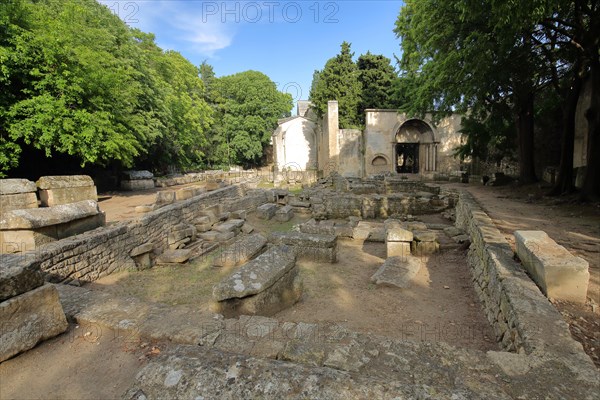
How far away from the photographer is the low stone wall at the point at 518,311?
2.25 meters

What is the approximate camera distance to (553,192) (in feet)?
32.2

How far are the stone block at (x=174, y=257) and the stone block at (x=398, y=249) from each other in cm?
507

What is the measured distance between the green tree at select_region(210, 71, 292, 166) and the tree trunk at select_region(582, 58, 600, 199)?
108 feet

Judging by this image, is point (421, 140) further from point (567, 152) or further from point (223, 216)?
point (223, 216)

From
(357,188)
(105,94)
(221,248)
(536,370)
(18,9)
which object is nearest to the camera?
(536,370)

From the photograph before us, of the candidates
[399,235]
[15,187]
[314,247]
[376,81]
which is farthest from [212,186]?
[376,81]

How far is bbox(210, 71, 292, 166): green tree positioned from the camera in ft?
123

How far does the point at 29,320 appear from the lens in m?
2.62

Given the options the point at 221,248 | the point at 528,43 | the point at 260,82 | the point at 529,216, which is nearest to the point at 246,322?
the point at 221,248

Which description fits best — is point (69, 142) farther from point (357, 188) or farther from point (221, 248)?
point (357, 188)

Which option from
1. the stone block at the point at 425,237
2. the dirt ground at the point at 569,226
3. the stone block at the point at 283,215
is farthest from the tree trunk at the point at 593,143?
the stone block at the point at 283,215

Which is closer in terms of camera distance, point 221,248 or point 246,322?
point 246,322

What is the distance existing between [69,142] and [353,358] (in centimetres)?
1131

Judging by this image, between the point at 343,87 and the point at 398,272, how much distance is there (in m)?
23.3
